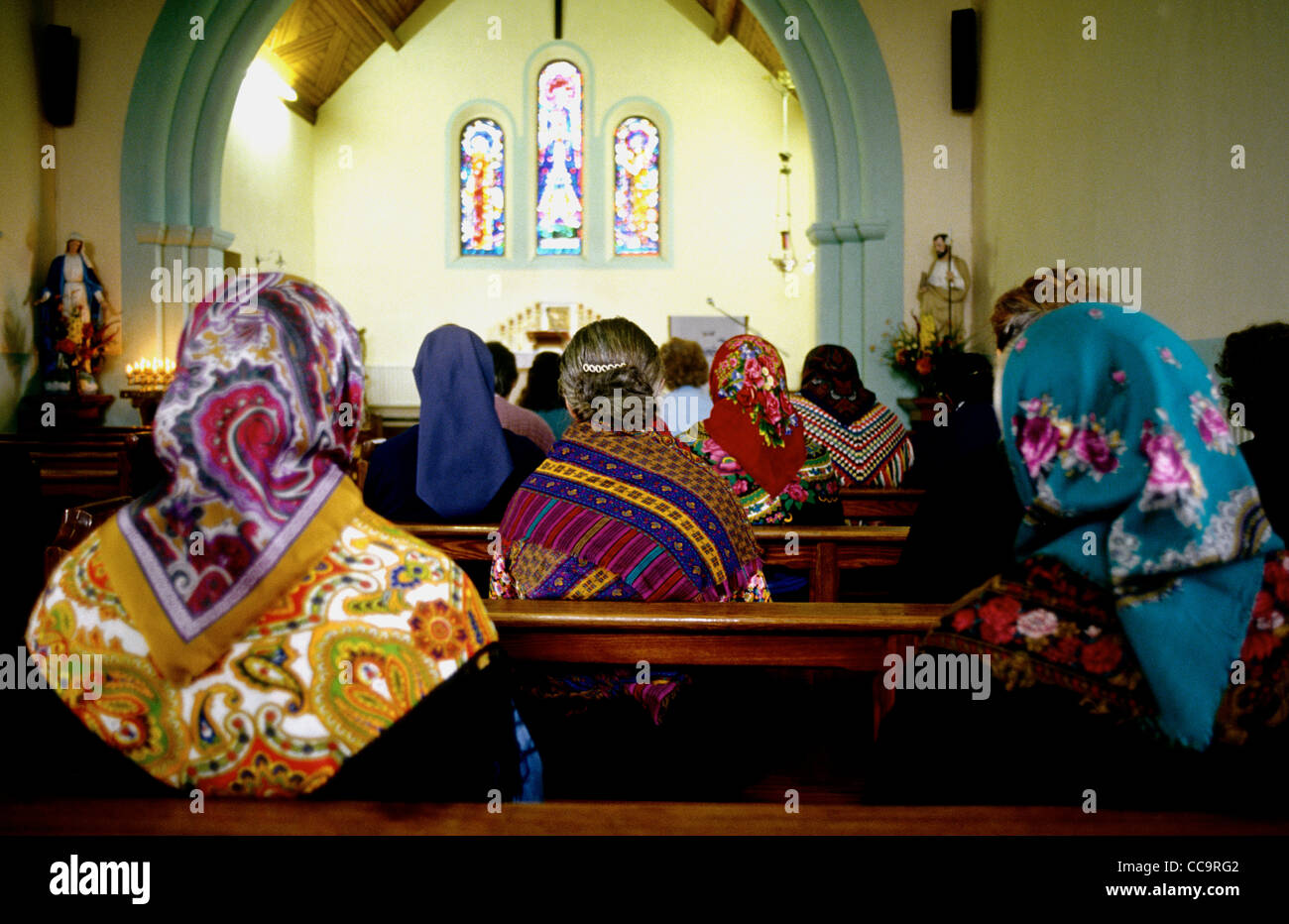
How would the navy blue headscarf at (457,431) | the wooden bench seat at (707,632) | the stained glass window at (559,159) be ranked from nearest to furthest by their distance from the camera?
the wooden bench seat at (707,632)
the navy blue headscarf at (457,431)
the stained glass window at (559,159)

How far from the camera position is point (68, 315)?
22.5 feet

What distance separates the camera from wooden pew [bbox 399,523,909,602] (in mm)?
2488

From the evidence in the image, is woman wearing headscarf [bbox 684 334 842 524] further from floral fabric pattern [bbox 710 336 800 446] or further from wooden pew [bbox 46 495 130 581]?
wooden pew [bbox 46 495 130 581]

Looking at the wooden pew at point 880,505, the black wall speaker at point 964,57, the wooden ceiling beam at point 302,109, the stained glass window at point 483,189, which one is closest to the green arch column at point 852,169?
the black wall speaker at point 964,57

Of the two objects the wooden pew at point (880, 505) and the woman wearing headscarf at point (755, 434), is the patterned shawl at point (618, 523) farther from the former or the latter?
the wooden pew at point (880, 505)

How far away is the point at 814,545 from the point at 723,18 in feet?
29.2

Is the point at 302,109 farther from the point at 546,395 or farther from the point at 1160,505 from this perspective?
the point at 1160,505

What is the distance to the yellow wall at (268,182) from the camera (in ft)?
29.1

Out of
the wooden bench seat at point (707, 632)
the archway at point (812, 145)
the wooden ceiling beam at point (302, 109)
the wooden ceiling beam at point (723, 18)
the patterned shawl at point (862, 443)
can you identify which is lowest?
the wooden bench seat at point (707, 632)

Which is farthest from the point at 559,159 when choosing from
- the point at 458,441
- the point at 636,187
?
the point at 458,441

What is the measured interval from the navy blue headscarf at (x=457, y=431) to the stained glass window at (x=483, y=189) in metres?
8.86

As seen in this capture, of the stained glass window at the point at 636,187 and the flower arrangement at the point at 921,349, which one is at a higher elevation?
the stained glass window at the point at 636,187
